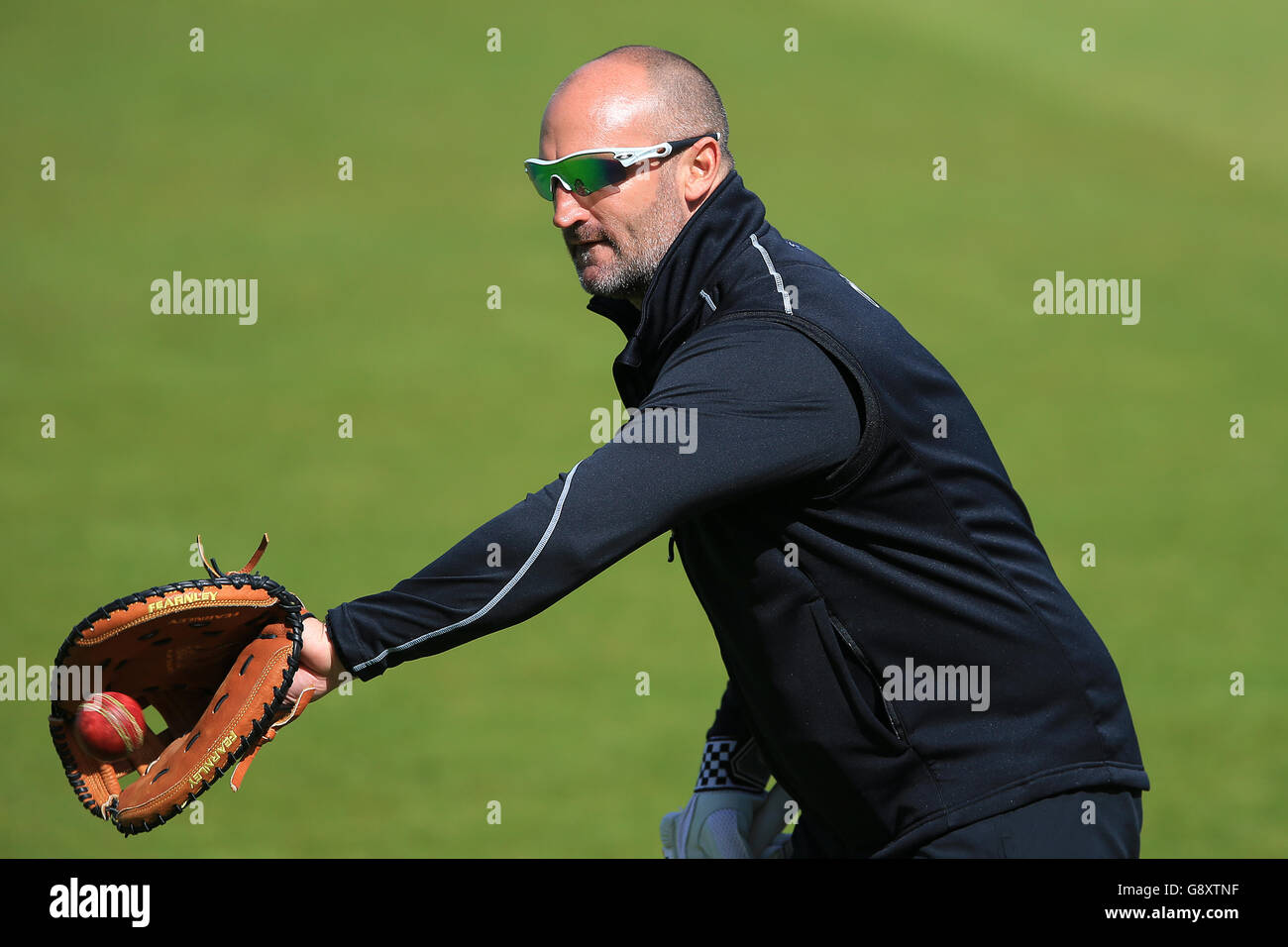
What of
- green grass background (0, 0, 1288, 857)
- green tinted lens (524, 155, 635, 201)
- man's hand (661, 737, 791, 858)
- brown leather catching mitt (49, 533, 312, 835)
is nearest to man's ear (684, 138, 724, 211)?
green tinted lens (524, 155, 635, 201)

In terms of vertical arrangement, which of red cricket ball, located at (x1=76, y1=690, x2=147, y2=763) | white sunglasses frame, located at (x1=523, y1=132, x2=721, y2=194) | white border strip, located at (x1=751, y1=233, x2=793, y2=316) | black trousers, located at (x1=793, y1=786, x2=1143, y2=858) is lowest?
black trousers, located at (x1=793, y1=786, x2=1143, y2=858)

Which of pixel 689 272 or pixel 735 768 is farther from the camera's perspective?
pixel 735 768

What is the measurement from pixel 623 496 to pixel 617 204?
0.96m

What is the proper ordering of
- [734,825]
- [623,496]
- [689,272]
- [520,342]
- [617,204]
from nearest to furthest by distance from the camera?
[623,496]
[689,272]
[617,204]
[734,825]
[520,342]

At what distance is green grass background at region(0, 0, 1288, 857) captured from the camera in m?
8.58

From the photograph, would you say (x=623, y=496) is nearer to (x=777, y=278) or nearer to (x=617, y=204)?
(x=777, y=278)

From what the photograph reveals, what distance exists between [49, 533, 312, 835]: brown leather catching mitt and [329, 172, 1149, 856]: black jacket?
22 cm

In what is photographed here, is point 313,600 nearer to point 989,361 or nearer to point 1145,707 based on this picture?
point 1145,707

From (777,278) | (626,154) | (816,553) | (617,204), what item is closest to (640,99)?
(626,154)

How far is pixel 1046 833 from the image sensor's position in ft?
10.4

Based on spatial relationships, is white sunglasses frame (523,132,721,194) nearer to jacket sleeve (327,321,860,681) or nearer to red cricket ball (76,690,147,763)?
jacket sleeve (327,321,860,681)
